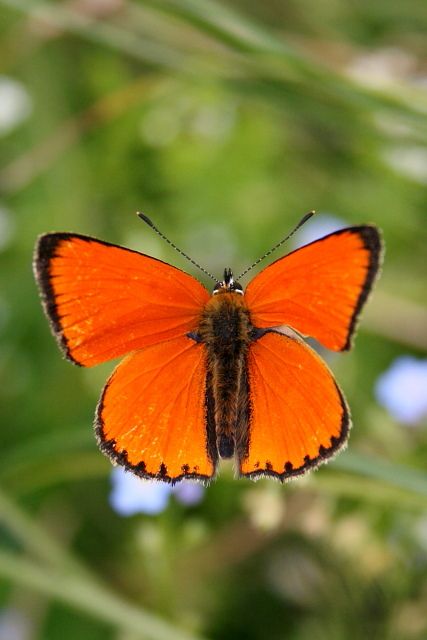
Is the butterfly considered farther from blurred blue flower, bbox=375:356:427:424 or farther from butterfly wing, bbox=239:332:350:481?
blurred blue flower, bbox=375:356:427:424

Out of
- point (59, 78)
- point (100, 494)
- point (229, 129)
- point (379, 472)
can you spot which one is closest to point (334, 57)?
point (229, 129)

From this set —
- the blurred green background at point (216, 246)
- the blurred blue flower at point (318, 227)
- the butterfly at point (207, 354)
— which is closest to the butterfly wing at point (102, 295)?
the butterfly at point (207, 354)

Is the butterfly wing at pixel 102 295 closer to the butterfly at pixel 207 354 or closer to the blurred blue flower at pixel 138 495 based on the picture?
the butterfly at pixel 207 354

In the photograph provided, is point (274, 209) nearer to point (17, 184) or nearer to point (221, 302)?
point (17, 184)

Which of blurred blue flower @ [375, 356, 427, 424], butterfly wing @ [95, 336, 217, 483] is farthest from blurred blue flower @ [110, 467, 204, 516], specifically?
blurred blue flower @ [375, 356, 427, 424]

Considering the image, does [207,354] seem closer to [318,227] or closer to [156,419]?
[156,419]

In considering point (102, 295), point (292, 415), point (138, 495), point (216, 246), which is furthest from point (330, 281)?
point (216, 246)
